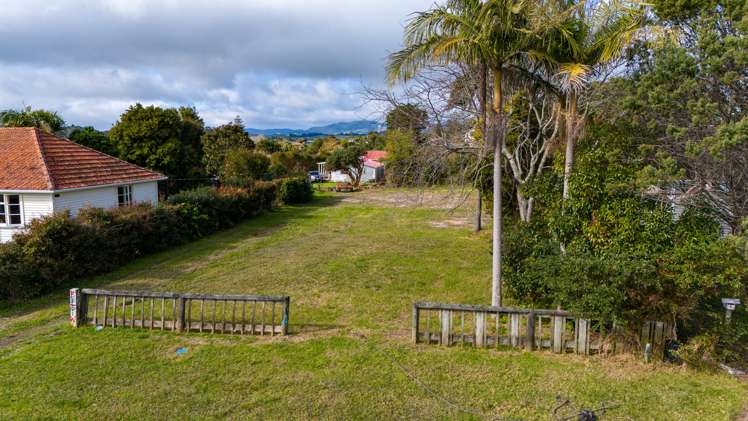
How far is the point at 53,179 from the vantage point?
15.4m

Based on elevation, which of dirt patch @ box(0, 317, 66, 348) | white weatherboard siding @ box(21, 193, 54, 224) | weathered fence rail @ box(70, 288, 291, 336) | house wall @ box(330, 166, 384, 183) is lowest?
dirt patch @ box(0, 317, 66, 348)

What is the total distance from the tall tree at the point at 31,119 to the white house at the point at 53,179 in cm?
1131

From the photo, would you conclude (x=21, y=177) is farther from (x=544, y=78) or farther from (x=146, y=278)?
(x=544, y=78)

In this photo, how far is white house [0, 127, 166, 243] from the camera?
15.1 meters

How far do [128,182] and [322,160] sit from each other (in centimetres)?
3628

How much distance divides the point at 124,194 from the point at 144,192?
142 centimetres

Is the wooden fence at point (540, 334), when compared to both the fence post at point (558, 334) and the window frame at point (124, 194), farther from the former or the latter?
the window frame at point (124, 194)

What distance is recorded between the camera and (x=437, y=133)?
1180 centimetres

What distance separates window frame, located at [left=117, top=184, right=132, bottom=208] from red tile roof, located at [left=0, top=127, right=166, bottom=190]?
1.37 feet

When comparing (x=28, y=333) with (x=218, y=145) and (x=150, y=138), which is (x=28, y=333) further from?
(x=218, y=145)

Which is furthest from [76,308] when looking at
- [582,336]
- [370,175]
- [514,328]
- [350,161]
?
[370,175]

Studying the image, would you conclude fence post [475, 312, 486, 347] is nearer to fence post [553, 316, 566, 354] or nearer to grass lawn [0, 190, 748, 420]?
grass lawn [0, 190, 748, 420]

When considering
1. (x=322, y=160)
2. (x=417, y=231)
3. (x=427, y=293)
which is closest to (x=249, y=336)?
(x=427, y=293)

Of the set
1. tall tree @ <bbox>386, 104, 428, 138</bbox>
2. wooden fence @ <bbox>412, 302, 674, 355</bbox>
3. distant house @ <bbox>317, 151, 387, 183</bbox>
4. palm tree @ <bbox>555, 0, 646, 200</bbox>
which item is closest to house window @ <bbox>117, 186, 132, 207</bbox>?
tall tree @ <bbox>386, 104, 428, 138</bbox>
